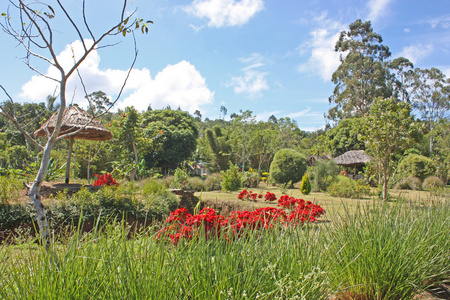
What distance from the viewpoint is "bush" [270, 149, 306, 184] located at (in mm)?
18031

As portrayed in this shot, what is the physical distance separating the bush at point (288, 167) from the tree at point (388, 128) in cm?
746

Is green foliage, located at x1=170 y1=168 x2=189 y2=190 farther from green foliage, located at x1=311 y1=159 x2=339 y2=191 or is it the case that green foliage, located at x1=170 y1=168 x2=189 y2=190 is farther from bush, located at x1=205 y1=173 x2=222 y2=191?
green foliage, located at x1=311 y1=159 x2=339 y2=191

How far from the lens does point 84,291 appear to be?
130cm

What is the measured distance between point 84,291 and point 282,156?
17.5 meters

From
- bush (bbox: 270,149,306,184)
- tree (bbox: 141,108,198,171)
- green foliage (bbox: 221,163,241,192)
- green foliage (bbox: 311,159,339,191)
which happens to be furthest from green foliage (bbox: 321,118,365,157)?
green foliage (bbox: 221,163,241,192)

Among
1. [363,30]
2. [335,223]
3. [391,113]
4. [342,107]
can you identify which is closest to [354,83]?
[342,107]

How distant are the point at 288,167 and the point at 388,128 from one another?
27.6ft

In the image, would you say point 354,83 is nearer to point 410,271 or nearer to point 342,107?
point 342,107

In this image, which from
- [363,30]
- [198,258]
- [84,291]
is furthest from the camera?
[363,30]

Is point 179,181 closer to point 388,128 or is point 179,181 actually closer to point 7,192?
point 7,192

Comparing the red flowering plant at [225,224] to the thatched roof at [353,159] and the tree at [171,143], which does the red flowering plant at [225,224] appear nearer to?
the tree at [171,143]

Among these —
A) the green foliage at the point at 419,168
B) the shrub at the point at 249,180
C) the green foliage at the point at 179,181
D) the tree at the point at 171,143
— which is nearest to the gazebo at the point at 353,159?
the green foliage at the point at 419,168

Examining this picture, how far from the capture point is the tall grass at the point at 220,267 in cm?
131

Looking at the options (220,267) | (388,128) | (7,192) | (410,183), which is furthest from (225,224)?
(410,183)
